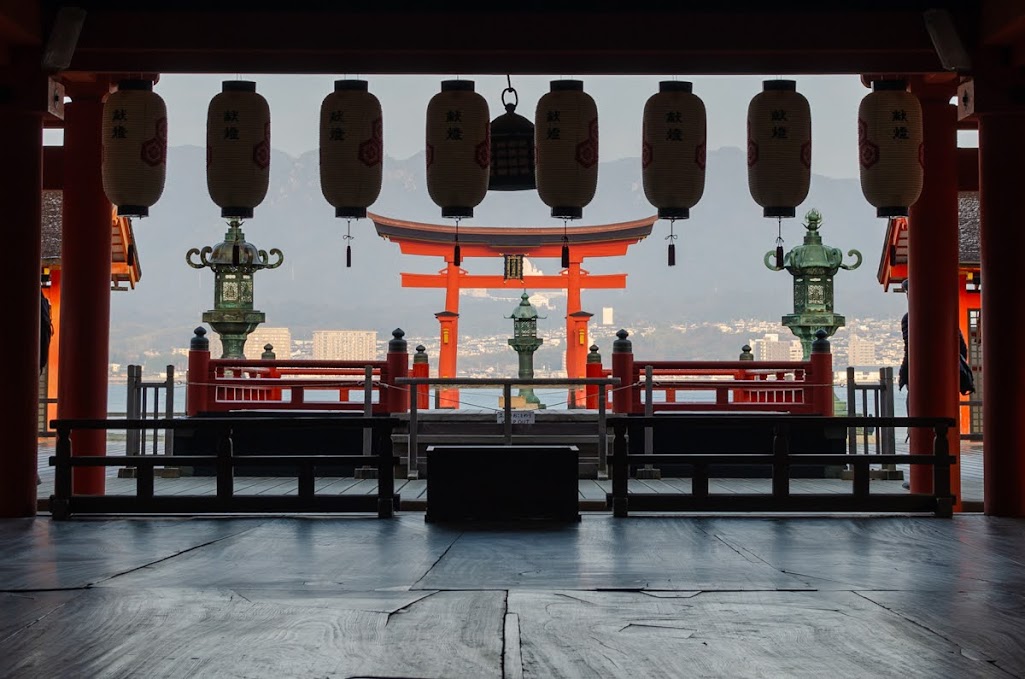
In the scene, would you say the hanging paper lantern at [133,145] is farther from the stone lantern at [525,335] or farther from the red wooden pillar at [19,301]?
the stone lantern at [525,335]

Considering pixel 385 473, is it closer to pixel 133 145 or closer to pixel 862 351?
pixel 133 145

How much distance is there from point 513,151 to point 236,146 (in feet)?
6.22

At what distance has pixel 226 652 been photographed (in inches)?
127

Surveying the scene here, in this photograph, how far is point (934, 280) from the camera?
8430 millimetres

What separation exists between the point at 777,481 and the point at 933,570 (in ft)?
6.77

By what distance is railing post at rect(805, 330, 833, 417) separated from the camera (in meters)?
11.9

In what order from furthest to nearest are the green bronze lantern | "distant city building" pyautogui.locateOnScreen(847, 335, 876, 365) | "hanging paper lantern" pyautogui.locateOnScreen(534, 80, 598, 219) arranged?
"distant city building" pyautogui.locateOnScreen(847, 335, 876, 365) → the green bronze lantern → "hanging paper lantern" pyautogui.locateOnScreen(534, 80, 598, 219)

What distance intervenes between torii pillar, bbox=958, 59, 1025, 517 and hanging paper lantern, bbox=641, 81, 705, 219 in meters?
1.81

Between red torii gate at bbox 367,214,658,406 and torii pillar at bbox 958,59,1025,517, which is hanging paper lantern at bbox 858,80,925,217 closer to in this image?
torii pillar at bbox 958,59,1025,517

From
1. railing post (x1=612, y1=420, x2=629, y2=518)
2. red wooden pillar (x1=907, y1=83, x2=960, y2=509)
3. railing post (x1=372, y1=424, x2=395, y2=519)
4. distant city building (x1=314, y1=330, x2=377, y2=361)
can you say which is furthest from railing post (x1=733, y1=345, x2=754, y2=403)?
distant city building (x1=314, y1=330, x2=377, y2=361)

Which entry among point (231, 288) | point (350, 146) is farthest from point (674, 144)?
point (231, 288)

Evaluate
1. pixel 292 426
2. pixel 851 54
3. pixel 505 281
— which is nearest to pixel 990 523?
pixel 851 54

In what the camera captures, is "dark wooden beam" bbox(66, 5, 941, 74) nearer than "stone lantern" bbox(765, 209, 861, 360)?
Yes

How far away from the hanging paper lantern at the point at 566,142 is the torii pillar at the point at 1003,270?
251cm
